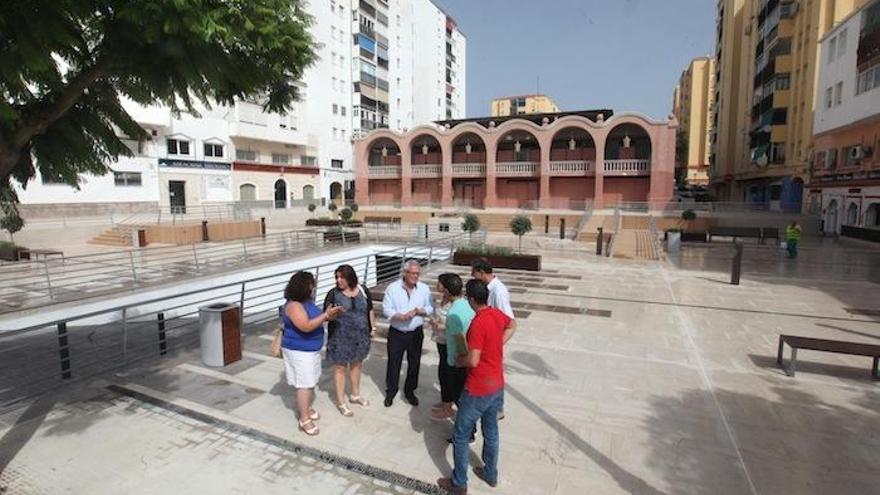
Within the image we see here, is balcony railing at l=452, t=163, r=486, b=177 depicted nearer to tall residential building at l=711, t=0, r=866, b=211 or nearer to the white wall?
tall residential building at l=711, t=0, r=866, b=211

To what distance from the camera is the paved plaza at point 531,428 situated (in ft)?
13.9

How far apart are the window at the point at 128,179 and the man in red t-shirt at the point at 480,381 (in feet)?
117

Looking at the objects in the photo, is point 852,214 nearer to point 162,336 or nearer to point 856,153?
point 856,153

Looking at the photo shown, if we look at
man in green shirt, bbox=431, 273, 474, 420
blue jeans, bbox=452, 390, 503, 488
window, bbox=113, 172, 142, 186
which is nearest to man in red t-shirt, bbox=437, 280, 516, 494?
blue jeans, bbox=452, 390, 503, 488

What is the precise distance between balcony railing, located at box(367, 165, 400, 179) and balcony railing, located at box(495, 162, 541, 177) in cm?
1010

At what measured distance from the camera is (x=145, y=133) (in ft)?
15.3

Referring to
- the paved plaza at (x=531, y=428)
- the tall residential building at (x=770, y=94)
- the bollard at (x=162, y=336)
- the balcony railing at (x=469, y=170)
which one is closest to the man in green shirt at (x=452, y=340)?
the paved plaza at (x=531, y=428)

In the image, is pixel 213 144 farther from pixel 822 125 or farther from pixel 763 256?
pixel 822 125

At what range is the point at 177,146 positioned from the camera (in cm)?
3644

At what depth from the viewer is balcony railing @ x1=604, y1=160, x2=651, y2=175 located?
38938mm

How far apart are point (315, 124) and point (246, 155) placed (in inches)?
376

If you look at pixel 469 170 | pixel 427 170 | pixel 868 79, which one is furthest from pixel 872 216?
pixel 427 170

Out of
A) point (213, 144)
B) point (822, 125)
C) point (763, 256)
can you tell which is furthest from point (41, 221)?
point (822, 125)

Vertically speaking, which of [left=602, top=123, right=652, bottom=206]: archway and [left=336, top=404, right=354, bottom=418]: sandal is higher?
[left=602, top=123, right=652, bottom=206]: archway
